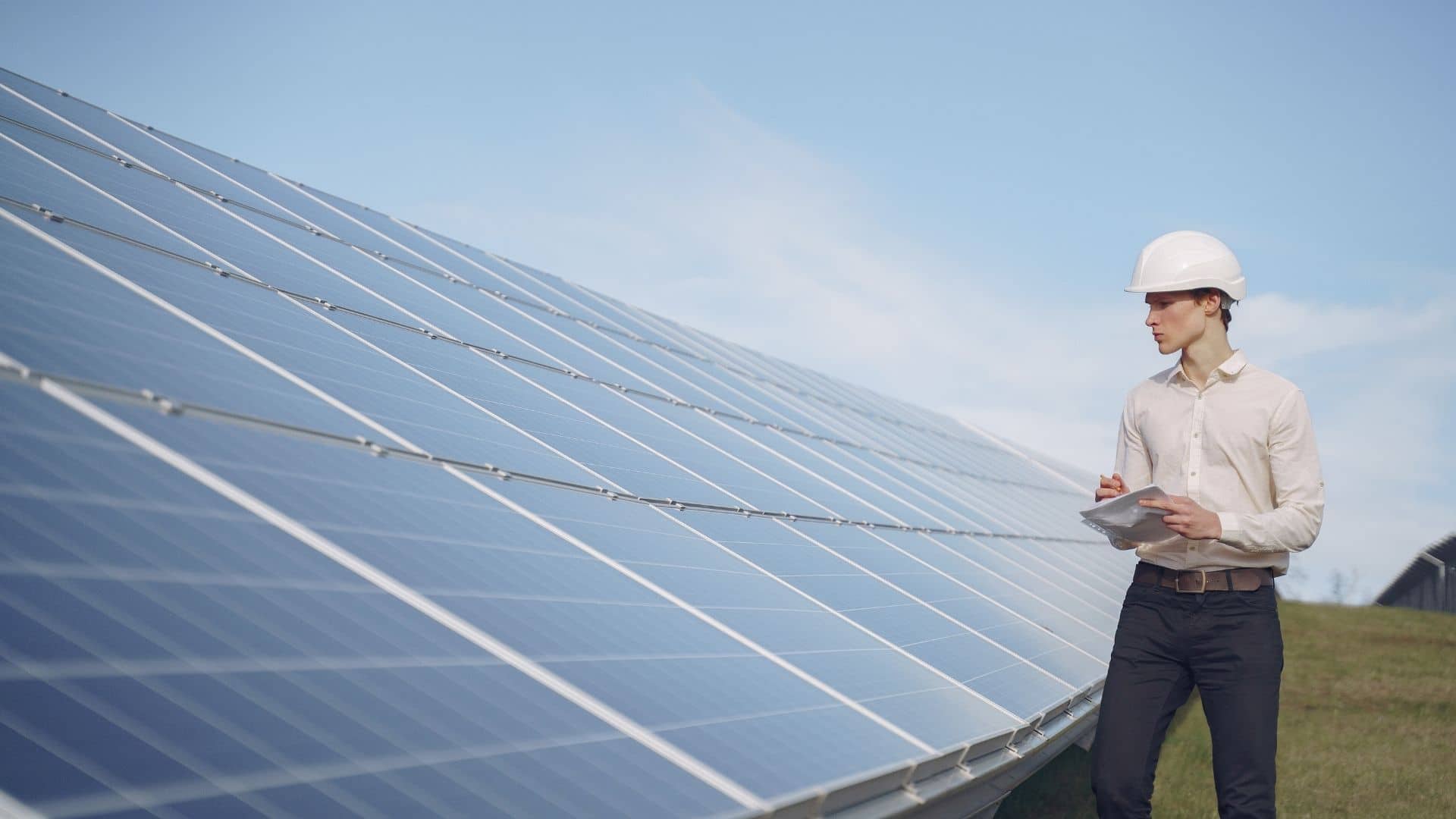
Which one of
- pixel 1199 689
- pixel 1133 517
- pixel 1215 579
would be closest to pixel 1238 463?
Result: pixel 1215 579

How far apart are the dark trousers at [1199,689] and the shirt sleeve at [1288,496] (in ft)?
0.99

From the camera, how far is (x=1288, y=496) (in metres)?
5.54

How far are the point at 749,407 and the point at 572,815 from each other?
1040 cm

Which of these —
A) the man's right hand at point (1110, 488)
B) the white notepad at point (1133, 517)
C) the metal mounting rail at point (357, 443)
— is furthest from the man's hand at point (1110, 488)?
the metal mounting rail at point (357, 443)

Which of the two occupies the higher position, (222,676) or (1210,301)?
(1210,301)

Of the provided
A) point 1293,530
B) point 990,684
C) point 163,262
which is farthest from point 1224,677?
point 163,262

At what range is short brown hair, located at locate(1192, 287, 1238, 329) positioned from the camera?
5.82 metres

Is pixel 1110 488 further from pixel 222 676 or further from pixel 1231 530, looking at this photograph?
pixel 222 676

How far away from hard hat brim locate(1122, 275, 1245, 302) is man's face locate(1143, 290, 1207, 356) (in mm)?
75

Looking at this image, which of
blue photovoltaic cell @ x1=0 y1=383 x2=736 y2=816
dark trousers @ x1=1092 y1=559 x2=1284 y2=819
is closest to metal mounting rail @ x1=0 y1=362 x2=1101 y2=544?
blue photovoltaic cell @ x1=0 y1=383 x2=736 y2=816

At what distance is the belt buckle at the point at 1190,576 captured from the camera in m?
5.63

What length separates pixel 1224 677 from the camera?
5.48 metres

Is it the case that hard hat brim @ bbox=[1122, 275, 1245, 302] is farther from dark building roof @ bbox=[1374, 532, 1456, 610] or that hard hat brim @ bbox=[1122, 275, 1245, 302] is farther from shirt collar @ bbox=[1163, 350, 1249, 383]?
dark building roof @ bbox=[1374, 532, 1456, 610]

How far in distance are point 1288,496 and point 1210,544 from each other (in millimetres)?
411
